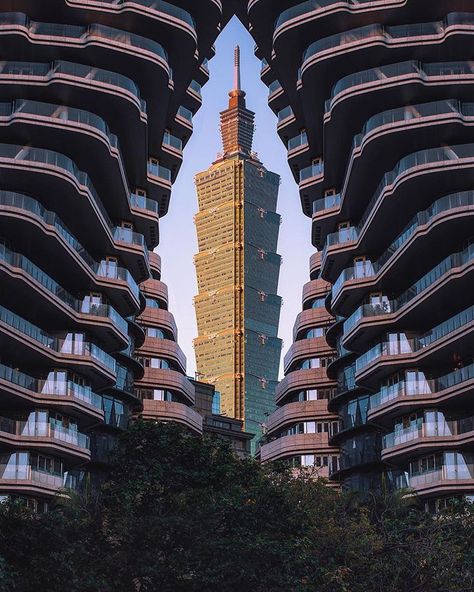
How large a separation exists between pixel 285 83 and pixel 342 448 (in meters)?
29.7

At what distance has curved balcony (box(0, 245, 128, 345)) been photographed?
5662 centimetres

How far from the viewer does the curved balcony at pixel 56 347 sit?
57312 millimetres

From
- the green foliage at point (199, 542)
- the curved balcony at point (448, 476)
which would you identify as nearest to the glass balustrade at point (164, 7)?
the curved balcony at point (448, 476)

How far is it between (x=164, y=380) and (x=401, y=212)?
101ft

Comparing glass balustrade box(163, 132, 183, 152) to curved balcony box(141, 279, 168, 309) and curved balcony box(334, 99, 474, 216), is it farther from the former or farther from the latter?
curved balcony box(334, 99, 474, 216)

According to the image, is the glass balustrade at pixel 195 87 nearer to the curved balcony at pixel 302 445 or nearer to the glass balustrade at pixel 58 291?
the glass balustrade at pixel 58 291

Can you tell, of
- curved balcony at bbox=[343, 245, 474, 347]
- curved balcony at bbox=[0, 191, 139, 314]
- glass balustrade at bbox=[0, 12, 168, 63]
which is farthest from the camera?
glass balustrade at bbox=[0, 12, 168, 63]

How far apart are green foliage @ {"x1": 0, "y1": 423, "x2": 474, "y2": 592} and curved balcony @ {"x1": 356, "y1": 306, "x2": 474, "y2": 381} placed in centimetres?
1568

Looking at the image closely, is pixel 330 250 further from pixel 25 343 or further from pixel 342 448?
pixel 25 343

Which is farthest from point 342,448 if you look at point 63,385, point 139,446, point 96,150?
point 139,446

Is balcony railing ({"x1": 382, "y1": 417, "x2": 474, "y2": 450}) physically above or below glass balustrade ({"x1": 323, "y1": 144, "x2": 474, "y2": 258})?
below

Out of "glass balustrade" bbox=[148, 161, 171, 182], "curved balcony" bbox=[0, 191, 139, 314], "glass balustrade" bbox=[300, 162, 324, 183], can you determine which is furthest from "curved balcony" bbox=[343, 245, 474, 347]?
"glass balustrade" bbox=[148, 161, 171, 182]

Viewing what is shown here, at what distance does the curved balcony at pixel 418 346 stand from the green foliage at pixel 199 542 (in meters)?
15.7

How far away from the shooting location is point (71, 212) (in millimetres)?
64250
